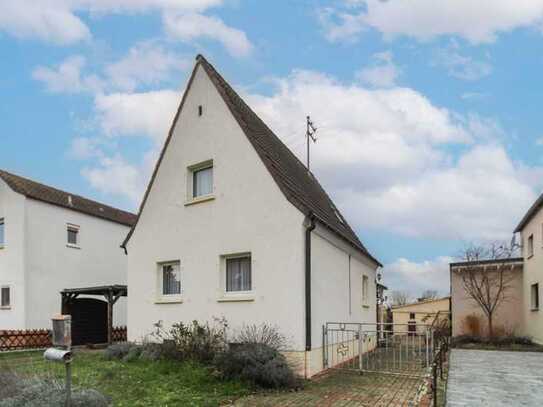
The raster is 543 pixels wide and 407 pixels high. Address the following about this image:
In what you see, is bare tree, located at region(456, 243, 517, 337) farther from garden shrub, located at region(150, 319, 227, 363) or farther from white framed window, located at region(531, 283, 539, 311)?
garden shrub, located at region(150, 319, 227, 363)

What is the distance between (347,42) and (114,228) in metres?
21.1

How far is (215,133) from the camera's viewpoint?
44.0 ft

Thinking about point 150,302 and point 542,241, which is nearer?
point 150,302

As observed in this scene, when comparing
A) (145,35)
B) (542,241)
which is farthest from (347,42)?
(542,241)

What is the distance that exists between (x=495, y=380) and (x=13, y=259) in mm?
19985

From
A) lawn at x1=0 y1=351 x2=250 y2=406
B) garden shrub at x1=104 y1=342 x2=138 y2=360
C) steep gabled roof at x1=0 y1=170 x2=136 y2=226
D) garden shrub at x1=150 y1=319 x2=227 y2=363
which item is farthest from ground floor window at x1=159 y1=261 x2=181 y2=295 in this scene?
steep gabled roof at x1=0 y1=170 x2=136 y2=226

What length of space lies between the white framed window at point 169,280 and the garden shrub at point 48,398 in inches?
263

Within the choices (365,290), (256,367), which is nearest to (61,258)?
(365,290)

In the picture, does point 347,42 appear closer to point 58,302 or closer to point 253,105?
point 253,105

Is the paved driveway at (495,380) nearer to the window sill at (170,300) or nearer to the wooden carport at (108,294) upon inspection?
the window sill at (170,300)

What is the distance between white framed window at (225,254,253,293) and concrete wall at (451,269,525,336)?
1428 cm

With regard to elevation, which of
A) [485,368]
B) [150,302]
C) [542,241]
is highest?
[542,241]

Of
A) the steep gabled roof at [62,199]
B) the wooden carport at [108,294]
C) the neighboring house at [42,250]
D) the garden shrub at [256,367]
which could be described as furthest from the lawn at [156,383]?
the steep gabled roof at [62,199]

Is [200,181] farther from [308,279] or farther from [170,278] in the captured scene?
[308,279]
